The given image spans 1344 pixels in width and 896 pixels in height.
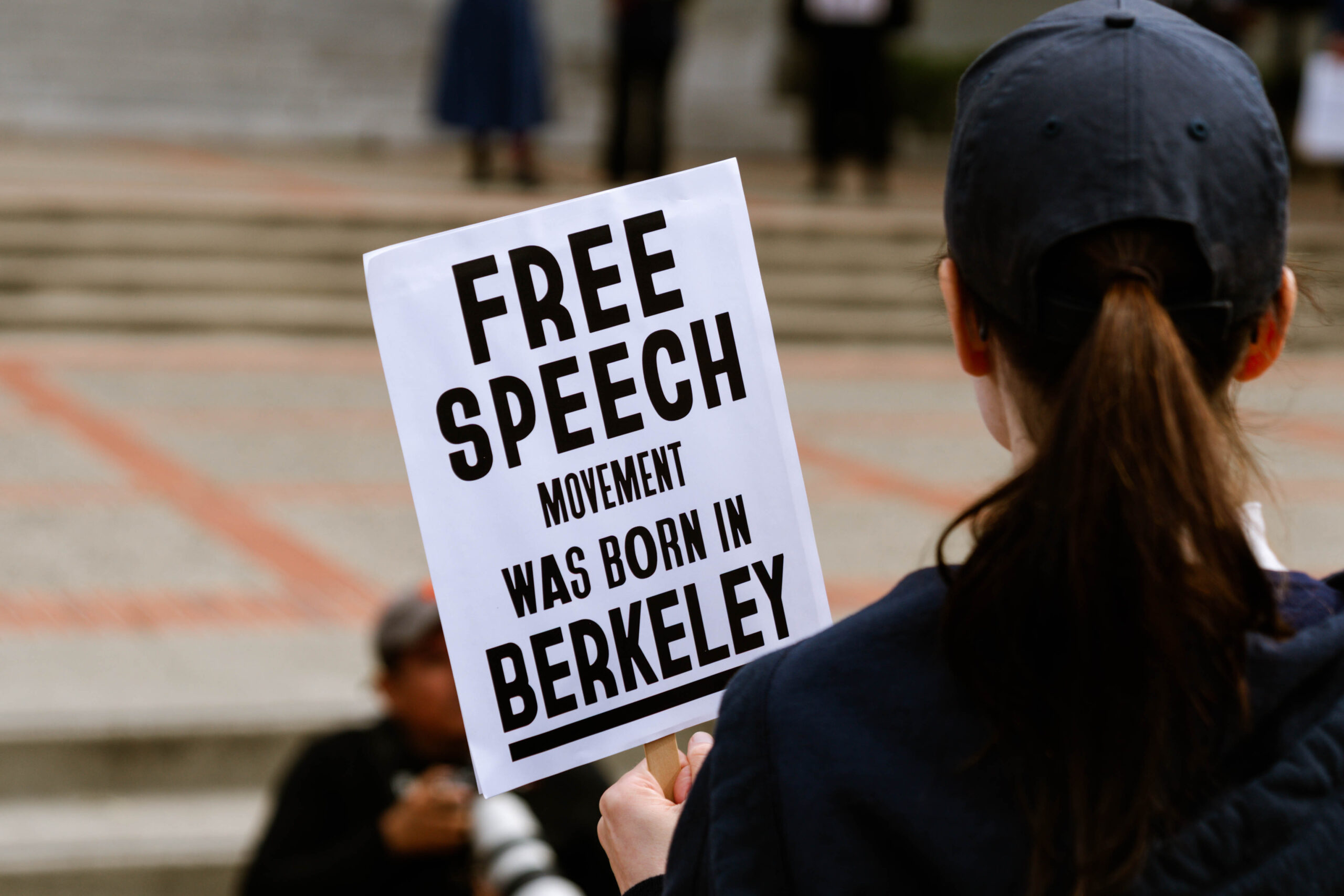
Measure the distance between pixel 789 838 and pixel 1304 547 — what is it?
209 inches

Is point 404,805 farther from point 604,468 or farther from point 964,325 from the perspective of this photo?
point 964,325

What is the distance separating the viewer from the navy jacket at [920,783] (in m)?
0.86

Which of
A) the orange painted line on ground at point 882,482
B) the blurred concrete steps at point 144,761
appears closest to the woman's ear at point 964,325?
the blurred concrete steps at point 144,761

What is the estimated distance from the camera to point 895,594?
37.5 inches

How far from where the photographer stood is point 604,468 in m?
1.23

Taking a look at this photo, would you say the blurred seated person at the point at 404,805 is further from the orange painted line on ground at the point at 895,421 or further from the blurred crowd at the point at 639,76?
the blurred crowd at the point at 639,76

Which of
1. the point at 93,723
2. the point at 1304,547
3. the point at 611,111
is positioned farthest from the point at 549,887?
the point at 611,111

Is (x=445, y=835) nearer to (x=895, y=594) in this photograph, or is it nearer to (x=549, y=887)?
(x=549, y=887)

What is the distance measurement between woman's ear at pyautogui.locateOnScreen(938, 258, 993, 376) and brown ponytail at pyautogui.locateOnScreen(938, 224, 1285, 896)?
3.9 inches

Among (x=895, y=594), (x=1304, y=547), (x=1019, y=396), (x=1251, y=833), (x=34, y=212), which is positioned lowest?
(x=1304, y=547)

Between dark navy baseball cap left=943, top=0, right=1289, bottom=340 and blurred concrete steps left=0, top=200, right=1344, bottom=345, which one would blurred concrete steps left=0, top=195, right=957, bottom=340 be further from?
dark navy baseball cap left=943, top=0, right=1289, bottom=340

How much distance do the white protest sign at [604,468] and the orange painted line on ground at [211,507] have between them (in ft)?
11.5

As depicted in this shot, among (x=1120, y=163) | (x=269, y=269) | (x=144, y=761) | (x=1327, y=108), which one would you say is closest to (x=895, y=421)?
(x=269, y=269)

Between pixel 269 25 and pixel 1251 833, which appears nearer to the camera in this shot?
pixel 1251 833
